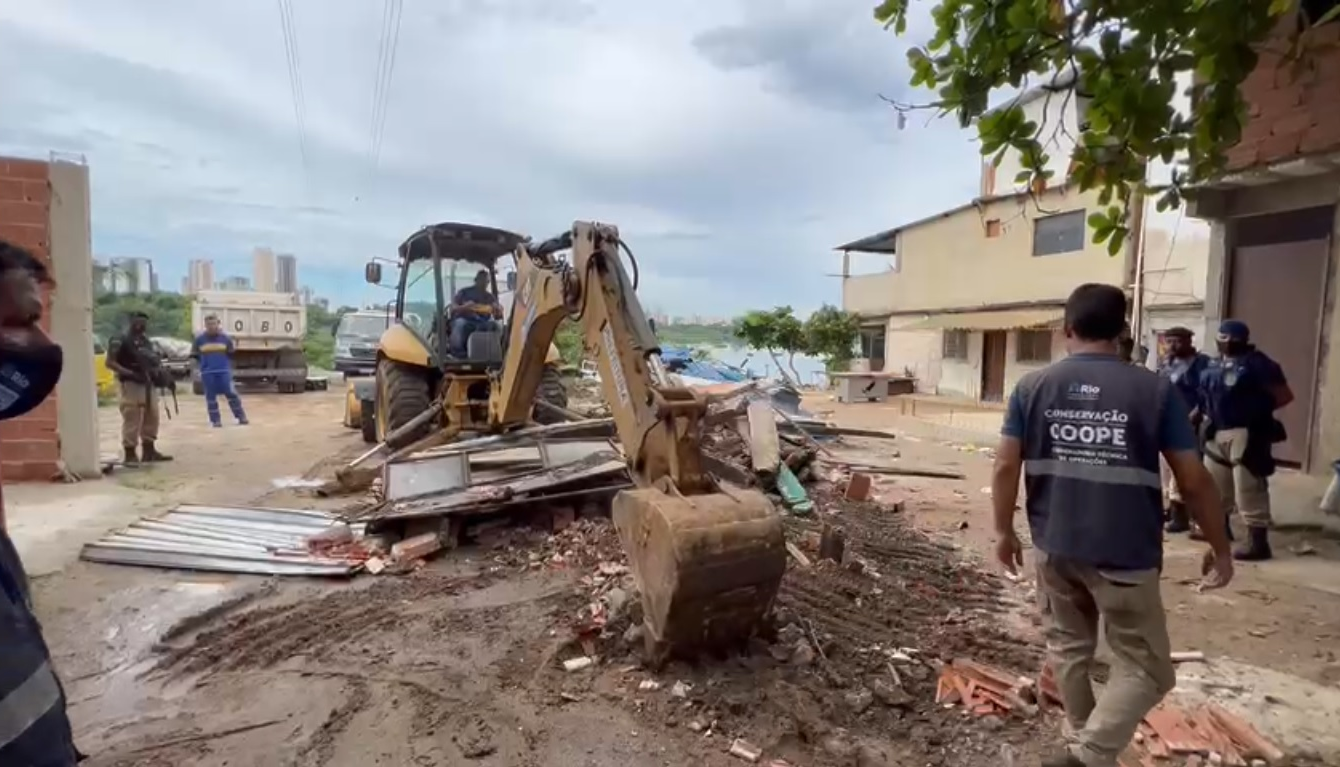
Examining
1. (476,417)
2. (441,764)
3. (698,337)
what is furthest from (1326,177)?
(698,337)

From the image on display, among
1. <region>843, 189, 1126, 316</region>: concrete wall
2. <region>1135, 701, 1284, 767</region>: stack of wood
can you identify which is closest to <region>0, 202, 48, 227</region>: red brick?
<region>1135, 701, 1284, 767</region>: stack of wood

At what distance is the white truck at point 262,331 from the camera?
69.4 feet

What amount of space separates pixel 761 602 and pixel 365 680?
193 cm

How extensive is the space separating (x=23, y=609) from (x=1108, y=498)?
10.0ft

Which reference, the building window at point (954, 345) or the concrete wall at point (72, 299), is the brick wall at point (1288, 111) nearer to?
the concrete wall at point (72, 299)

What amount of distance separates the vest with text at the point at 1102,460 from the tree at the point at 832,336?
25.2 metres

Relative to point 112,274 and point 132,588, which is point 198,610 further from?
point 112,274

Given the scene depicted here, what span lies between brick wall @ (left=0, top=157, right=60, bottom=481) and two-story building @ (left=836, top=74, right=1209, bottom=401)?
53.4ft

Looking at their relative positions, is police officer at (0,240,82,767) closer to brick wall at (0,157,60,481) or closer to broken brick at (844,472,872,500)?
broken brick at (844,472,872,500)

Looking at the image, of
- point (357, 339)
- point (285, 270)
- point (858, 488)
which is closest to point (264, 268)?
point (285, 270)

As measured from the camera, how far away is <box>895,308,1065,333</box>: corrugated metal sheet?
798 inches

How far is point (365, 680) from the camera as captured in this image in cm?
370

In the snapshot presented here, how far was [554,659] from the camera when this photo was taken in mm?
3771

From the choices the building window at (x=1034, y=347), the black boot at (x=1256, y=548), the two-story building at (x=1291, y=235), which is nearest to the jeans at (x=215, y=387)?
the two-story building at (x=1291, y=235)
